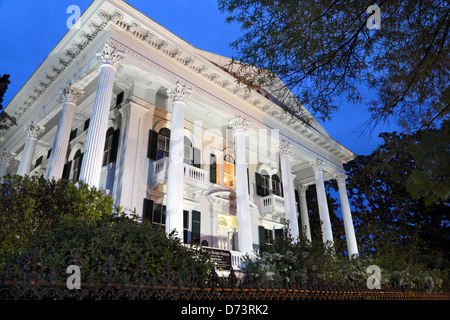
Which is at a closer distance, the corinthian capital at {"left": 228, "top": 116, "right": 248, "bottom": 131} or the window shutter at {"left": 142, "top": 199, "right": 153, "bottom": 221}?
the window shutter at {"left": 142, "top": 199, "right": 153, "bottom": 221}

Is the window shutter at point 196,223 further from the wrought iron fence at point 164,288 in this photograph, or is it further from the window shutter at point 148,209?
the wrought iron fence at point 164,288

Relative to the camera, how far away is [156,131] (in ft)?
52.2

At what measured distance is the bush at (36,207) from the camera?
21.8ft

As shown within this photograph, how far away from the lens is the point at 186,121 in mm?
17266

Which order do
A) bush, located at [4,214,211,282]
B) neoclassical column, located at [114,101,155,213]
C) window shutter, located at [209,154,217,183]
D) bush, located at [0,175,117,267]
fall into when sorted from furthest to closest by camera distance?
window shutter, located at [209,154,217,183] < neoclassical column, located at [114,101,155,213] < bush, located at [0,175,117,267] < bush, located at [4,214,211,282]

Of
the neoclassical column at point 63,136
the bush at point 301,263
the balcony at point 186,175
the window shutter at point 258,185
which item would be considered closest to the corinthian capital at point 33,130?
the neoclassical column at point 63,136

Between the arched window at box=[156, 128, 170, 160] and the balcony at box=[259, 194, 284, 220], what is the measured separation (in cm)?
762

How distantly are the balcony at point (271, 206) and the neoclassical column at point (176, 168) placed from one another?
9.13m

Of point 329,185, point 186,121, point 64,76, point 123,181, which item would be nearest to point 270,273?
point 123,181

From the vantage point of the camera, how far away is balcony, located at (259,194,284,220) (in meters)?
19.8

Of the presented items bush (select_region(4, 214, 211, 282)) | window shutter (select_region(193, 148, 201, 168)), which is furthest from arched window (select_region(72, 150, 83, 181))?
bush (select_region(4, 214, 211, 282))

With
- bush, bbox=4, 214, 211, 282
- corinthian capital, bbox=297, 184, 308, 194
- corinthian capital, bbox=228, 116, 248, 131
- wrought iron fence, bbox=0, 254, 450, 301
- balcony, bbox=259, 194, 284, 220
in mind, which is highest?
corinthian capital, bbox=228, 116, 248, 131

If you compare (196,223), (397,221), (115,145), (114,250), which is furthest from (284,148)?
(114,250)

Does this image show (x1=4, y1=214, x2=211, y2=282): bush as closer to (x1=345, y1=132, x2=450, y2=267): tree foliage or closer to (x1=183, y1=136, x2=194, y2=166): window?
(x1=183, y1=136, x2=194, y2=166): window
